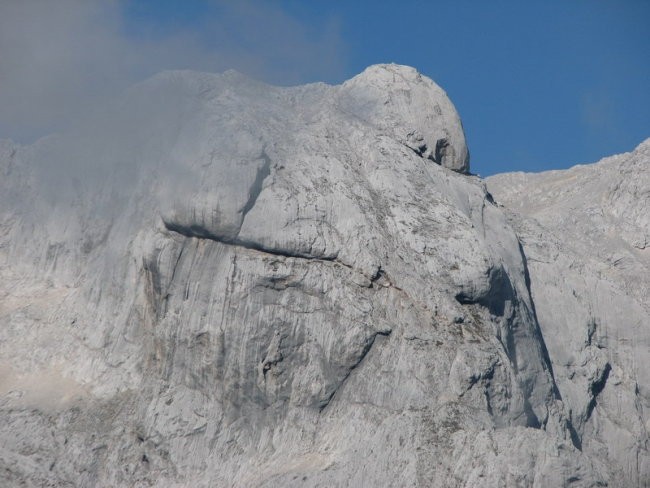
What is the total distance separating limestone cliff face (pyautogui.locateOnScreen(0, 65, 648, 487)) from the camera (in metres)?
51.3

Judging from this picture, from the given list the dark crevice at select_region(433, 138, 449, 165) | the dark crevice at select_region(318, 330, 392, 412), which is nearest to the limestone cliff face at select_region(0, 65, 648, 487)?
the dark crevice at select_region(318, 330, 392, 412)

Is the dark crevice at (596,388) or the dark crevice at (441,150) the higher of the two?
the dark crevice at (441,150)

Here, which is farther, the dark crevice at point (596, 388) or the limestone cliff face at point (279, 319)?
the dark crevice at point (596, 388)

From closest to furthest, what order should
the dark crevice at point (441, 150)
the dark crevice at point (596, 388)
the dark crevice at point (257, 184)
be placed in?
the dark crevice at point (257, 184) → the dark crevice at point (596, 388) → the dark crevice at point (441, 150)

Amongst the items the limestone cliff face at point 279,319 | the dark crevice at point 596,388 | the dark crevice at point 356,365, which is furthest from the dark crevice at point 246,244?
the dark crevice at point 596,388

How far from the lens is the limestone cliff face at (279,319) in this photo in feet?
168

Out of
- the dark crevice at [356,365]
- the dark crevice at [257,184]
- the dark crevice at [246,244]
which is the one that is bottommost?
the dark crevice at [356,365]

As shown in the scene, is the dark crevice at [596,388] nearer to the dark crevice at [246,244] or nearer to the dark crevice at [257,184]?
the dark crevice at [246,244]

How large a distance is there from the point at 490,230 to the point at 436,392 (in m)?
11.6

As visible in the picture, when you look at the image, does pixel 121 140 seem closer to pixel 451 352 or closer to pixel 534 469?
pixel 451 352

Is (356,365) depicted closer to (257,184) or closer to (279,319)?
(279,319)

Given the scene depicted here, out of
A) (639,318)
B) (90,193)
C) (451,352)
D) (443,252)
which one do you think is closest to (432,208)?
(443,252)

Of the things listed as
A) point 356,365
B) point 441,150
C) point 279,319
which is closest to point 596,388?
point 356,365

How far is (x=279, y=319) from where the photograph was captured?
173 feet
